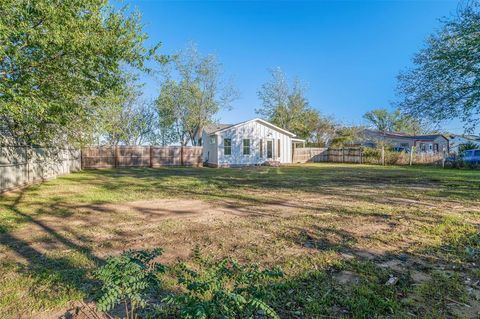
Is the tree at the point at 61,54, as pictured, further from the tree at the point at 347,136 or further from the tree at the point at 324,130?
the tree at the point at 324,130

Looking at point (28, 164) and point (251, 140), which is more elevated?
point (251, 140)

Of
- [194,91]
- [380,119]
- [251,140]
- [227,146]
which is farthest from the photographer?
[380,119]

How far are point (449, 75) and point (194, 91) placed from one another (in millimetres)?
22486

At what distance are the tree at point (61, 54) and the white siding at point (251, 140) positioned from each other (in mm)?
12804

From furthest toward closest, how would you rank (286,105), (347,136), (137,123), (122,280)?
(286,105)
(347,136)
(137,123)
(122,280)

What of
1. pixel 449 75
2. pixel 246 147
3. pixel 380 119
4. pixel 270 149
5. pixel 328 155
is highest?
pixel 380 119

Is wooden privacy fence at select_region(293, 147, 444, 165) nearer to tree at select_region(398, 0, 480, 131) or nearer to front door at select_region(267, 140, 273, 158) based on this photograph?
front door at select_region(267, 140, 273, 158)

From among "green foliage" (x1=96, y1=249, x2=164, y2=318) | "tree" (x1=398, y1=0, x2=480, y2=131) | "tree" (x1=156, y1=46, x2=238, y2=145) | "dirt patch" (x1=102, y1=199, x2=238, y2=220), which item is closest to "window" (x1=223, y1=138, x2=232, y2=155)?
"tree" (x1=156, y1=46, x2=238, y2=145)

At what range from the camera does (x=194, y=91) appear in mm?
27500

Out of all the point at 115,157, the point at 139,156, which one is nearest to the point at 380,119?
the point at 139,156

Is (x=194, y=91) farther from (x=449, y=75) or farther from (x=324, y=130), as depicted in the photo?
(x=449, y=75)

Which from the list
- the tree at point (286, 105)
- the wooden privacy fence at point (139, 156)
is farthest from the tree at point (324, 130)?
the wooden privacy fence at point (139, 156)

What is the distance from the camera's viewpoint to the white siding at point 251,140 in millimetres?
20156

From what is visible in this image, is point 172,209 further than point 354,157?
No
